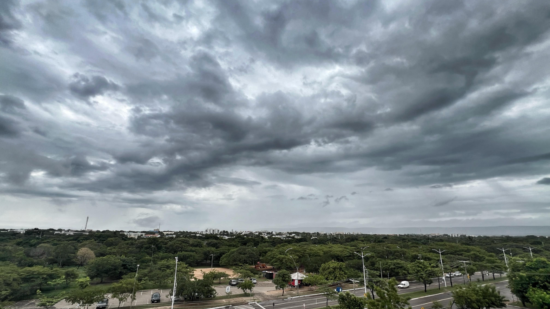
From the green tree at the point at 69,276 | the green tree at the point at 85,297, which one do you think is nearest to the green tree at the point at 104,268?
the green tree at the point at 69,276

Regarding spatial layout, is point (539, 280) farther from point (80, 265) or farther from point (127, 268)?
point (80, 265)

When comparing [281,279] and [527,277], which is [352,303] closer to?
[281,279]

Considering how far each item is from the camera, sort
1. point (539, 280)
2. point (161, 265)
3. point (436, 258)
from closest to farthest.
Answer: point (539, 280)
point (161, 265)
point (436, 258)

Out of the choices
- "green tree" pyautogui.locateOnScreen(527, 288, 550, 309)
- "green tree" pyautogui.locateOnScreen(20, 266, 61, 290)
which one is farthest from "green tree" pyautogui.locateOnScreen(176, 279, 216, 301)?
"green tree" pyautogui.locateOnScreen(527, 288, 550, 309)

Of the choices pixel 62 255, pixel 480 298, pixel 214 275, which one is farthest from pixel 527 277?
pixel 62 255

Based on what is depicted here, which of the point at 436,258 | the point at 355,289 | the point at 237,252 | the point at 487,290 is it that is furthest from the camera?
the point at 237,252

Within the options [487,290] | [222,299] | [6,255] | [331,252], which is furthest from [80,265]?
[487,290]
